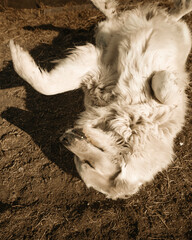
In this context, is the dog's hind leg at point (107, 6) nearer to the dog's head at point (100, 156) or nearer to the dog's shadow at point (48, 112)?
the dog's shadow at point (48, 112)

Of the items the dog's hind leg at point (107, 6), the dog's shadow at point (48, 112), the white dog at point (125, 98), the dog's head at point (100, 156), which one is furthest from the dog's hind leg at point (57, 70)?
the dog's shadow at point (48, 112)

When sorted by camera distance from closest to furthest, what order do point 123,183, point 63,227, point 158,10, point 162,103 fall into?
1. point 123,183
2. point 162,103
3. point 158,10
4. point 63,227

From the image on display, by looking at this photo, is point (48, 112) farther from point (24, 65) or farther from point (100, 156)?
point (100, 156)

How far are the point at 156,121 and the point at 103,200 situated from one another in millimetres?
1642

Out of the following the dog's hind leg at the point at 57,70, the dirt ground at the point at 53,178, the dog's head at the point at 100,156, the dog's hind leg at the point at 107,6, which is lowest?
the dirt ground at the point at 53,178

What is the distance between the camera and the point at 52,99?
331 centimetres

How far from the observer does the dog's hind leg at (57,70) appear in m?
1.92

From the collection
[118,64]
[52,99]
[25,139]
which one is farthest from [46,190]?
[118,64]

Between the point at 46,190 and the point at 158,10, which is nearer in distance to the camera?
the point at 158,10

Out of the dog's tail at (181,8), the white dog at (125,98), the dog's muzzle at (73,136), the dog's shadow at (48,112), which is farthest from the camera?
the dog's shadow at (48,112)

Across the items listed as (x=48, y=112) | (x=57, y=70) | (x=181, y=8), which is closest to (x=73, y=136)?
(x=57, y=70)

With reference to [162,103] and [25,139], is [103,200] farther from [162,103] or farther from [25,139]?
[162,103]

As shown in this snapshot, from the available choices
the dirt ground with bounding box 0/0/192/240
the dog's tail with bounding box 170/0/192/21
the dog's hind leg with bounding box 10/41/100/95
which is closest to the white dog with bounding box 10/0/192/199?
the dog's hind leg with bounding box 10/41/100/95

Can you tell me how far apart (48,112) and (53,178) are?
1055 millimetres
